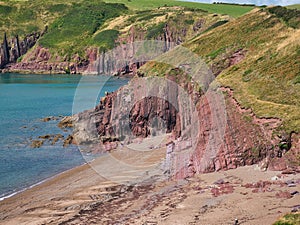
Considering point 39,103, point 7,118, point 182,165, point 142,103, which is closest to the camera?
point 182,165

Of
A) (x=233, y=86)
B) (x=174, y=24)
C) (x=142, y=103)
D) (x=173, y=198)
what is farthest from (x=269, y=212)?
(x=174, y=24)

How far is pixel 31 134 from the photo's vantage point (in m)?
65.9

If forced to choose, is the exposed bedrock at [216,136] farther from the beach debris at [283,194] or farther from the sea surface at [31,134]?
the sea surface at [31,134]

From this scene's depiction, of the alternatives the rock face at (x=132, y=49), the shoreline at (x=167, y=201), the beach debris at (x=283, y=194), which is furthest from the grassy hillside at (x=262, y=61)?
the rock face at (x=132, y=49)

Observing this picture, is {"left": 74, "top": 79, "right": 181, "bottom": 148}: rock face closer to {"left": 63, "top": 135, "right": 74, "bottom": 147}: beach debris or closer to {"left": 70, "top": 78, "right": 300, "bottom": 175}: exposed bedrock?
{"left": 70, "top": 78, "right": 300, "bottom": 175}: exposed bedrock

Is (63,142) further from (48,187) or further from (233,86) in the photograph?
(233,86)

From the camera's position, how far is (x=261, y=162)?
104 ft

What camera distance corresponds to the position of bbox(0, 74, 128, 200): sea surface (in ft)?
149

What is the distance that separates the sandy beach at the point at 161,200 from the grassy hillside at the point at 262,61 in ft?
20.1

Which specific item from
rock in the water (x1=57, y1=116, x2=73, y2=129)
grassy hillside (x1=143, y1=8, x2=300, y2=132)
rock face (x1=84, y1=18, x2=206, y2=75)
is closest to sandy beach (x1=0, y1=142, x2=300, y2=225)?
grassy hillside (x1=143, y1=8, x2=300, y2=132)

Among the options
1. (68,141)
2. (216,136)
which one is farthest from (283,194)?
(68,141)

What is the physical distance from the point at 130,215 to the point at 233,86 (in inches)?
704

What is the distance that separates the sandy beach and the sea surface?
5.35m

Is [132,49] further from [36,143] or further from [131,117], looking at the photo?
[131,117]
